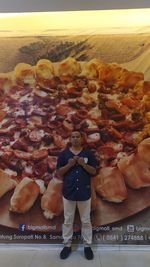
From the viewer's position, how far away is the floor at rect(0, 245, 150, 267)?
11.1 feet

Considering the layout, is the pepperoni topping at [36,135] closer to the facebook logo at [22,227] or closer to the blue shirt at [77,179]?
the blue shirt at [77,179]

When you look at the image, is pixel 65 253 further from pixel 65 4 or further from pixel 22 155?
pixel 65 4

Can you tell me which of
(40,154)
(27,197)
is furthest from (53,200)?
(40,154)

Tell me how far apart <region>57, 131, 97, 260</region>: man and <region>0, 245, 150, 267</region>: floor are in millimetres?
98

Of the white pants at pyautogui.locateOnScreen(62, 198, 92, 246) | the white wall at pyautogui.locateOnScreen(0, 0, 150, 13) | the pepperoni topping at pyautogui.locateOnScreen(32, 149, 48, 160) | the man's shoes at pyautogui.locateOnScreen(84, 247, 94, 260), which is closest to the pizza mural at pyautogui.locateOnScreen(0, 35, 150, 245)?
the pepperoni topping at pyautogui.locateOnScreen(32, 149, 48, 160)

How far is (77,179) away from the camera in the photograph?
3.42 meters

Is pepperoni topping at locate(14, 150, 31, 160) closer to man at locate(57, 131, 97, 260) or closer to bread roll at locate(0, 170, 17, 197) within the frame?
bread roll at locate(0, 170, 17, 197)

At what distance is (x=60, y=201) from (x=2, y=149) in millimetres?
917

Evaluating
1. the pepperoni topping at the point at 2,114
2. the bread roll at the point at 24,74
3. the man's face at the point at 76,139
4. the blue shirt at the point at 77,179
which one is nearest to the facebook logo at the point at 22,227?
the blue shirt at the point at 77,179

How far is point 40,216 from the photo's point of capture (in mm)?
3736

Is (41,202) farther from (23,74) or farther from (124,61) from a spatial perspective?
(124,61)

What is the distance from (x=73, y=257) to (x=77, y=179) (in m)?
0.89

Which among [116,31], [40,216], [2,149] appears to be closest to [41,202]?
[40,216]

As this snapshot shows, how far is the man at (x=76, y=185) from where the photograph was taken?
3430 millimetres
